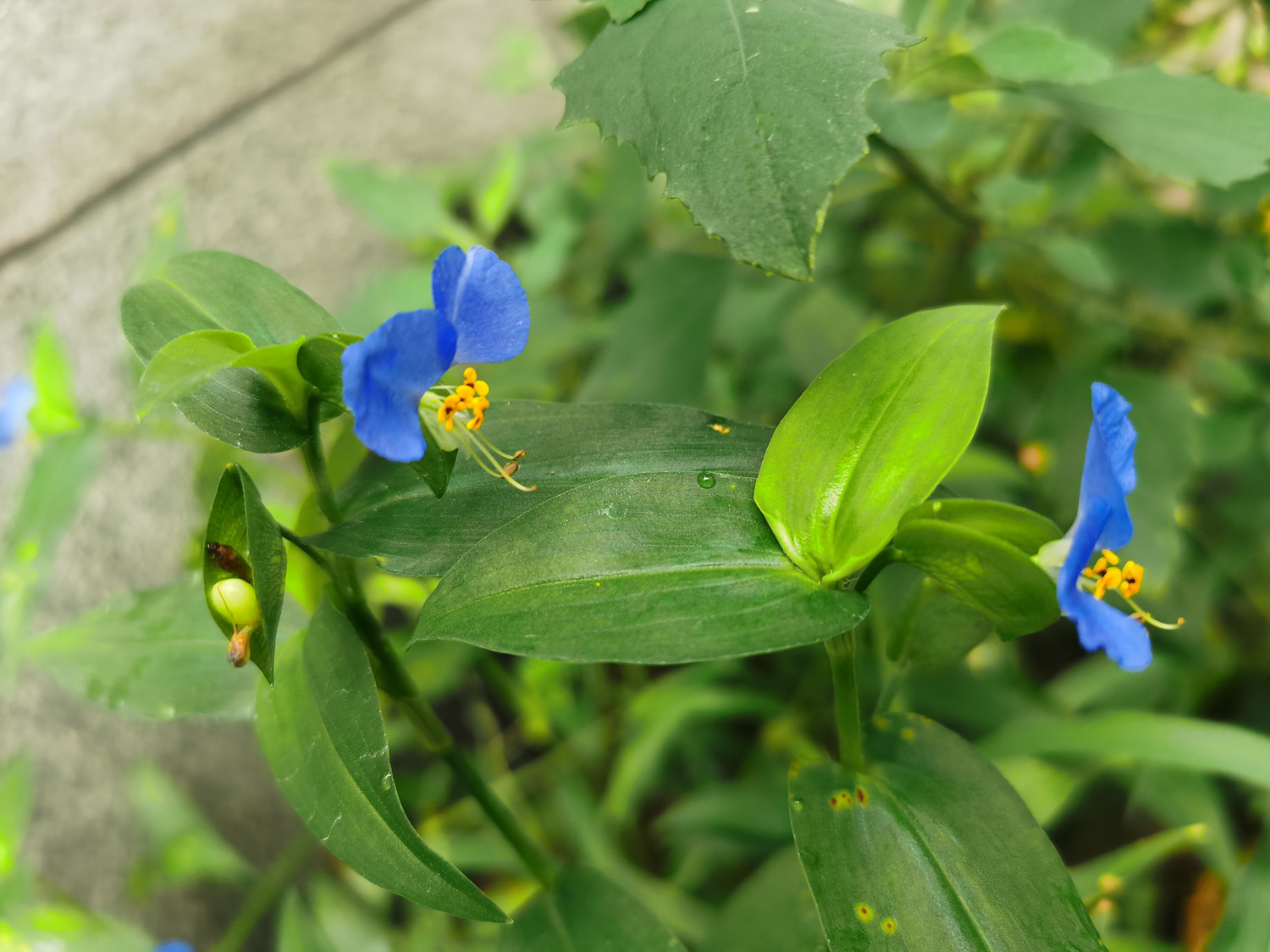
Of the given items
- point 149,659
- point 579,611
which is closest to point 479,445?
point 579,611

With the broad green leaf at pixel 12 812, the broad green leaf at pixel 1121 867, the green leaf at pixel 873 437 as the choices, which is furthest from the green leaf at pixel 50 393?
the broad green leaf at pixel 1121 867

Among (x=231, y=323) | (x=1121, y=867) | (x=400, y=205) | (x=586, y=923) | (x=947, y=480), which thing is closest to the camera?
(x=231, y=323)

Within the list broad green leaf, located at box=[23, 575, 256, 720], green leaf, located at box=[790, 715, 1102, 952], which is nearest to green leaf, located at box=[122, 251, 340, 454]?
broad green leaf, located at box=[23, 575, 256, 720]

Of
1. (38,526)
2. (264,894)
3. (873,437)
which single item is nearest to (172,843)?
(264,894)

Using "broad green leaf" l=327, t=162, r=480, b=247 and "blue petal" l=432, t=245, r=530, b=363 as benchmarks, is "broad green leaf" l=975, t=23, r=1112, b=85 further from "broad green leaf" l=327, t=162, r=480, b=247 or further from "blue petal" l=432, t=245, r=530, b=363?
"broad green leaf" l=327, t=162, r=480, b=247

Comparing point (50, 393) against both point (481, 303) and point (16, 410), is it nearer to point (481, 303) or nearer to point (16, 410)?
point (16, 410)

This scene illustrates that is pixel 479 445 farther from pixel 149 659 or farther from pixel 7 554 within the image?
pixel 7 554

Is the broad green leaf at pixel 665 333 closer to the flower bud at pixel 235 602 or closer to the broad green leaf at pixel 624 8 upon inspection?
the broad green leaf at pixel 624 8
